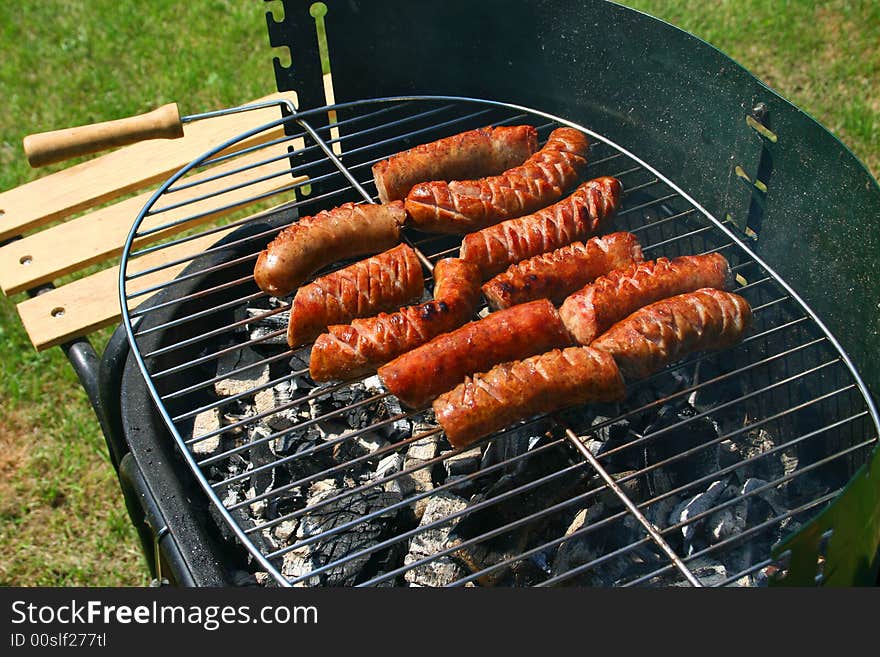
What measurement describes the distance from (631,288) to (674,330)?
8.7 inches

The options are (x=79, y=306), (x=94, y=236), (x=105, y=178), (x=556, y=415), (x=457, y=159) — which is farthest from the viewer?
(x=105, y=178)

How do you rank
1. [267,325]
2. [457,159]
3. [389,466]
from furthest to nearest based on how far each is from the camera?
[267,325] → [457,159] → [389,466]

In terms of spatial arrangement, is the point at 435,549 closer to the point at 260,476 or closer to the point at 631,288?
the point at 260,476

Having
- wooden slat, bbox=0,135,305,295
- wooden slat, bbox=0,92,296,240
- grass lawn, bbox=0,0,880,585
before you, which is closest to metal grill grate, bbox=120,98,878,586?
wooden slat, bbox=0,135,305,295

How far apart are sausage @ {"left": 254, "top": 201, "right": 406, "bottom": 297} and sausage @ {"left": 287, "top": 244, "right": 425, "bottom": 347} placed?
119 mm

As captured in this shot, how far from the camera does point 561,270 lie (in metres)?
3.06

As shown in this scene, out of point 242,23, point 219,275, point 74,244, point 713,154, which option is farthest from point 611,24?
point 242,23

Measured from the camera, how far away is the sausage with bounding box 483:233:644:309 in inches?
118

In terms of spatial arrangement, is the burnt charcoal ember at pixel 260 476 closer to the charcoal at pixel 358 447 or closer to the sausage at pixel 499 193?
the charcoal at pixel 358 447

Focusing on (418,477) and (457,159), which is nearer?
(418,477)

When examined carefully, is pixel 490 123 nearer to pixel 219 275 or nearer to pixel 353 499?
pixel 219 275

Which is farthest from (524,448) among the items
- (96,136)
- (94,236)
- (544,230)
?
(94,236)

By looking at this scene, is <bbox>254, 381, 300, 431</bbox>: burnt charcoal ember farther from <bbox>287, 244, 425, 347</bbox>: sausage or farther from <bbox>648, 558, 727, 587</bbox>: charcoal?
<bbox>648, 558, 727, 587</bbox>: charcoal

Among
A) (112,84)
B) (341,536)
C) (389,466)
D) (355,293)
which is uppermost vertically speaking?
(112,84)
